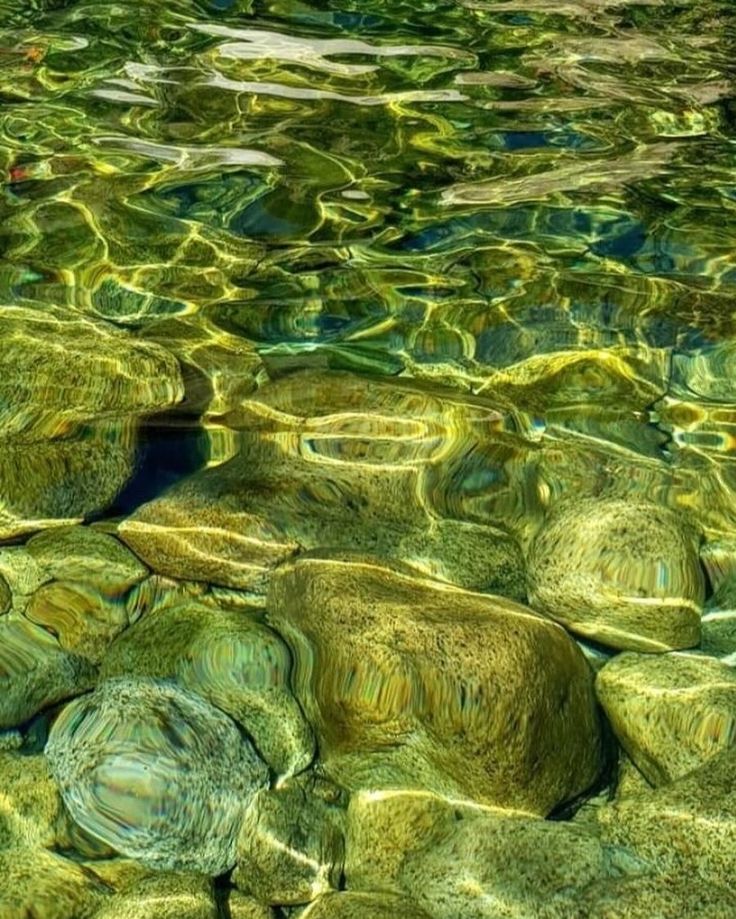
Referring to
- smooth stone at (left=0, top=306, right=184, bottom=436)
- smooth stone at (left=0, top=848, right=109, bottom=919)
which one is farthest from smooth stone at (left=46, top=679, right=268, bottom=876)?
smooth stone at (left=0, top=306, right=184, bottom=436)

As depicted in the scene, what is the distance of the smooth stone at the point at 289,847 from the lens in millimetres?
3297

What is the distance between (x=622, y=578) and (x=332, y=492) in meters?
1.15

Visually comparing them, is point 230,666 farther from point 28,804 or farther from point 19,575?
point 19,575

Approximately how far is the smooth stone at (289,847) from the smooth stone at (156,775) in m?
0.05

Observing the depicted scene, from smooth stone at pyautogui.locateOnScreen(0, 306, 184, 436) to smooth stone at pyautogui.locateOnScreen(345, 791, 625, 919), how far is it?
2034 millimetres

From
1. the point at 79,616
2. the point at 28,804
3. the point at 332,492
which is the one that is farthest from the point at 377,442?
the point at 28,804

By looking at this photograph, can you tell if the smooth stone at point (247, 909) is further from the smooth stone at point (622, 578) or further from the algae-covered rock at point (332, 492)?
the smooth stone at point (622, 578)

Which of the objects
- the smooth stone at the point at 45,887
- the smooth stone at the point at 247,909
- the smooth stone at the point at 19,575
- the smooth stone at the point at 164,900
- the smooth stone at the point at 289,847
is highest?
the smooth stone at the point at 19,575

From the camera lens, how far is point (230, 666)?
12.6 feet

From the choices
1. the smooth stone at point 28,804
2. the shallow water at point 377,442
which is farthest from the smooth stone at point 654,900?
the smooth stone at point 28,804

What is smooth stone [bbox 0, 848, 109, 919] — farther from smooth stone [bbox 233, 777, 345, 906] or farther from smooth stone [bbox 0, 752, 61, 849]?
smooth stone [bbox 233, 777, 345, 906]

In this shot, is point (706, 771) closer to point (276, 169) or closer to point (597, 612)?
point (597, 612)

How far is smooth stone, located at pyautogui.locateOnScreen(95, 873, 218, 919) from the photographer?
3070 millimetres

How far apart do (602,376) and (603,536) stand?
127 centimetres
